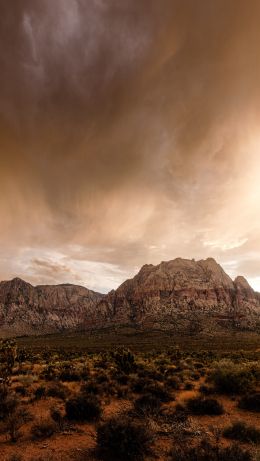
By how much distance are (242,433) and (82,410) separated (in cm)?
685

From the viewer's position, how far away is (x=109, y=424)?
10.4 metres

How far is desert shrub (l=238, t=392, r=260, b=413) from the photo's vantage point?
16.0 metres

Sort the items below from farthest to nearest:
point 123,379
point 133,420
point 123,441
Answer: point 123,379 → point 133,420 → point 123,441

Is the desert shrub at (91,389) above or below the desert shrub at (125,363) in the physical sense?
below

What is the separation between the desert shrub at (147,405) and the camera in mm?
14070

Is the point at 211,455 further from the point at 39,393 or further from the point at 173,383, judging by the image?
the point at 173,383

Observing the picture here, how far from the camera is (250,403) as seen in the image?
53.6 ft

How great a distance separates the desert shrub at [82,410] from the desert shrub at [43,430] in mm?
1473

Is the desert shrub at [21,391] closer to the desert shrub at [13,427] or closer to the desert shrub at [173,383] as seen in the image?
the desert shrub at [13,427]

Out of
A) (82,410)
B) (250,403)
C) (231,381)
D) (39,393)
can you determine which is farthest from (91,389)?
(250,403)

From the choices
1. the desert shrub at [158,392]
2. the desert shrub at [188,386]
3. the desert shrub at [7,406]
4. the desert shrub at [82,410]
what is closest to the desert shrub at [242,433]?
the desert shrub at [82,410]

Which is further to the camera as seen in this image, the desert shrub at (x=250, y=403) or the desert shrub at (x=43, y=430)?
the desert shrub at (x=250, y=403)

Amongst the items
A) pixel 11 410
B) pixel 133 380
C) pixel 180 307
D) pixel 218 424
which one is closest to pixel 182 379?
pixel 133 380

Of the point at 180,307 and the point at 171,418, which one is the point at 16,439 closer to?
the point at 171,418
